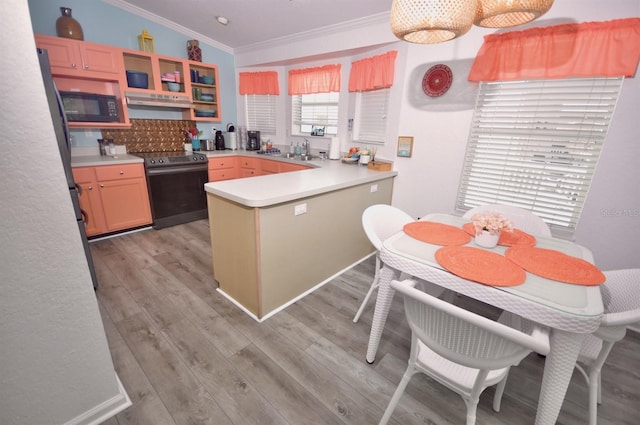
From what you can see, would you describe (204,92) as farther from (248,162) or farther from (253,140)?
(248,162)

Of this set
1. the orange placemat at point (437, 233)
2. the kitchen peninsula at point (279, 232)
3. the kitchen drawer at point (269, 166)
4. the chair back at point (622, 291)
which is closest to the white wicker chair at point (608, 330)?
the chair back at point (622, 291)

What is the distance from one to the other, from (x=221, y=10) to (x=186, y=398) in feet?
12.7

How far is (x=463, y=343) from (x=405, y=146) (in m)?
2.31

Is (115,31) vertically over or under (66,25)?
over

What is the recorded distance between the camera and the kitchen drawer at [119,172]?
2.99 m

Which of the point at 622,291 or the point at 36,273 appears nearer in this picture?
the point at 36,273

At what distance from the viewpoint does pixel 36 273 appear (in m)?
1.00

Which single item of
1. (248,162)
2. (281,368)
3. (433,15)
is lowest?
(281,368)

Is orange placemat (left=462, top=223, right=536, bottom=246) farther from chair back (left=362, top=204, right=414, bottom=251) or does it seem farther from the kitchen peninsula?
the kitchen peninsula

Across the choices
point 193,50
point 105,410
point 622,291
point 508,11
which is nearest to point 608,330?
point 622,291

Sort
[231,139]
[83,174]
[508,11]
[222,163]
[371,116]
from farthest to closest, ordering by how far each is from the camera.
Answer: [231,139]
[222,163]
[371,116]
[83,174]
[508,11]

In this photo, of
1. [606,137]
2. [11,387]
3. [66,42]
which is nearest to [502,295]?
[606,137]

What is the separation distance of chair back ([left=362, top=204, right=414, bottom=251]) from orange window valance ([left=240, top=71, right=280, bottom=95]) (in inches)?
126

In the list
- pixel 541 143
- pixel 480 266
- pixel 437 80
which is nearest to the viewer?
pixel 480 266
